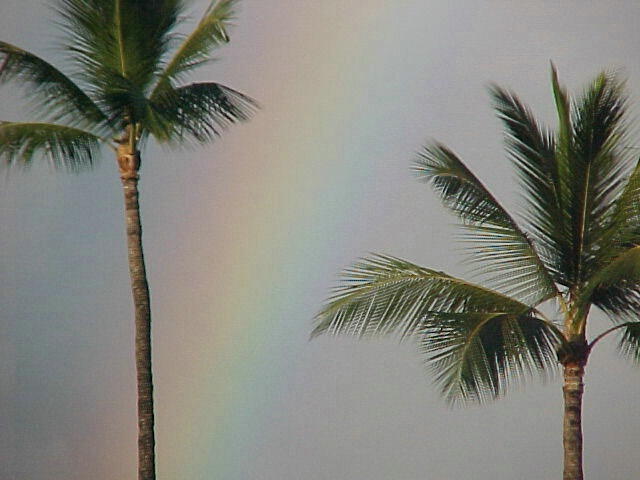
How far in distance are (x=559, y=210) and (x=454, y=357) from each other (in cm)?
239

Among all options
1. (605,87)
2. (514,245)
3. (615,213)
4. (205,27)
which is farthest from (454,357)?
(205,27)

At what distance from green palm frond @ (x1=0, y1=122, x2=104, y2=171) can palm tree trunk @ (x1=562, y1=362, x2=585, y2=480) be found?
6261mm

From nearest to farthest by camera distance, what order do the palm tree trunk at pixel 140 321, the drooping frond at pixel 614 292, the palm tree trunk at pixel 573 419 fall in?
the drooping frond at pixel 614 292
the palm tree trunk at pixel 573 419
the palm tree trunk at pixel 140 321

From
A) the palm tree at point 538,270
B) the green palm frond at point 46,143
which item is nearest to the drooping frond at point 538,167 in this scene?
the palm tree at point 538,270

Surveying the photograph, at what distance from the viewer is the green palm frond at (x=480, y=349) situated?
1370 cm

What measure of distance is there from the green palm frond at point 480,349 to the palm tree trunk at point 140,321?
11.6 feet

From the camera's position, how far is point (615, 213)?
1443cm

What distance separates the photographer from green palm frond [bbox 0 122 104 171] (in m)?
14.1

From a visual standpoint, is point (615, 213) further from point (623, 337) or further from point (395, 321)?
point (395, 321)

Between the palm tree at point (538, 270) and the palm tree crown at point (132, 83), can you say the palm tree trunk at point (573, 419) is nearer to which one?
the palm tree at point (538, 270)

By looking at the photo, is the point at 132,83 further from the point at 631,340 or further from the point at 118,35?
the point at 631,340

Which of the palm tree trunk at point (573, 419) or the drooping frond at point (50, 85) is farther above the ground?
the drooping frond at point (50, 85)

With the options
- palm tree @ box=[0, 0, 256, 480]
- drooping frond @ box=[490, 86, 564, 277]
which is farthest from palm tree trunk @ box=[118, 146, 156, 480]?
drooping frond @ box=[490, 86, 564, 277]

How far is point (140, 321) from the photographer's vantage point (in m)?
15.1
